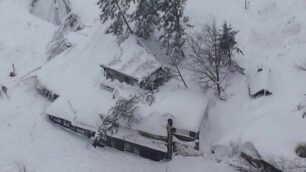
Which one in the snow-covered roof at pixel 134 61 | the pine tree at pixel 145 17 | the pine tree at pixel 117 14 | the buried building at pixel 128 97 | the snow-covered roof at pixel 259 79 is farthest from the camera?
the pine tree at pixel 117 14

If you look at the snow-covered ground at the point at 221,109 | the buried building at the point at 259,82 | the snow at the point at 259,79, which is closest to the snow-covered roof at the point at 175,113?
the snow-covered ground at the point at 221,109

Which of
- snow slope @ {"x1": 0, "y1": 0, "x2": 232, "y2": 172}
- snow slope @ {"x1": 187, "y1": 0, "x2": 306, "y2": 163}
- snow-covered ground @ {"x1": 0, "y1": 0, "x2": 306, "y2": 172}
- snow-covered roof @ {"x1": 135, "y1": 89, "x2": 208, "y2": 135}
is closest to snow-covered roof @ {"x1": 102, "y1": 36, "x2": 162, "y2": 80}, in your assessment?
snow-covered ground @ {"x1": 0, "y1": 0, "x2": 306, "y2": 172}

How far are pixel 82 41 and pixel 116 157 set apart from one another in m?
11.9

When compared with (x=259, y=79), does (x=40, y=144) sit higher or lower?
lower

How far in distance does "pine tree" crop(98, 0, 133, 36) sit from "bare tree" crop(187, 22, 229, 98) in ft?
17.0

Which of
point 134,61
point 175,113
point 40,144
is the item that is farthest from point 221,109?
point 40,144

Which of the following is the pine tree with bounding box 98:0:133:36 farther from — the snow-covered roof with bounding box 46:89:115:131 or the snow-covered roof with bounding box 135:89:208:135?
the snow-covered roof with bounding box 135:89:208:135

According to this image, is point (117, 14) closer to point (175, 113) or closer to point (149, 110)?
point (149, 110)

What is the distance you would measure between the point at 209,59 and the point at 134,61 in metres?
5.25

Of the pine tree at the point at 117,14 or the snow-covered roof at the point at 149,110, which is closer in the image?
the snow-covered roof at the point at 149,110

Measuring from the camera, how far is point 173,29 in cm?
3547

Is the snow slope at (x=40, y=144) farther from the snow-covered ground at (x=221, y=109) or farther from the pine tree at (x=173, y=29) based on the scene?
the pine tree at (x=173, y=29)

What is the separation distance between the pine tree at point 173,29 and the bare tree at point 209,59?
3.53 ft

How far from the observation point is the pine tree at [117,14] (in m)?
37.5
